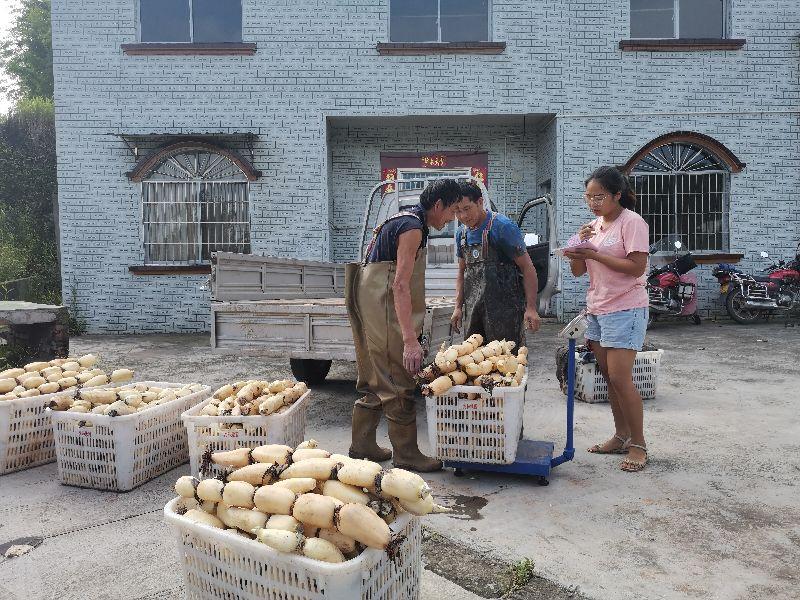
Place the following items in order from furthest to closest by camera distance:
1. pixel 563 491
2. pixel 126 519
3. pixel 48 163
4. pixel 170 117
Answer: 1. pixel 48 163
2. pixel 170 117
3. pixel 563 491
4. pixel 126 519

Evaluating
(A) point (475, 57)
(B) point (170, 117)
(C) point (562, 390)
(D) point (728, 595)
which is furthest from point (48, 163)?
(D) point (728, 595)

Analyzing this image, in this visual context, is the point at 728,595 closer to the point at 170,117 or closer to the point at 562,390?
the point at 562,390

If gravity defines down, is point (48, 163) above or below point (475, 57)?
below

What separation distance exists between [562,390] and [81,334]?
8525mm

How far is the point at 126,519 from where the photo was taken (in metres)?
3.18

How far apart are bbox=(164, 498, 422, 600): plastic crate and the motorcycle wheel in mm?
10316

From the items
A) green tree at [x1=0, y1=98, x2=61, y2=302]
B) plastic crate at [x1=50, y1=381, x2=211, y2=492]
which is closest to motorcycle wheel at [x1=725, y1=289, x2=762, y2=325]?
plastic crate at [x1=50, y1=381, x2=211, y2=492]

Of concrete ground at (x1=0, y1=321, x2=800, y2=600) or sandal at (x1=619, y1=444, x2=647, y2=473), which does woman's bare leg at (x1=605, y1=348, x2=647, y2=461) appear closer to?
sandal at (x1=619, y1=444, x2=647, y2=473)

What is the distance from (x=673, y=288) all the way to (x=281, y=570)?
9961 millimetres

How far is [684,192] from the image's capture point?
36.2 feet

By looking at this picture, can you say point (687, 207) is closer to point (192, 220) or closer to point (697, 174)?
point (697, 174)

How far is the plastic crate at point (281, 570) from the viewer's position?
1.72 metres

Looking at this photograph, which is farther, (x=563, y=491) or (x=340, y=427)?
(x=340, y=427)

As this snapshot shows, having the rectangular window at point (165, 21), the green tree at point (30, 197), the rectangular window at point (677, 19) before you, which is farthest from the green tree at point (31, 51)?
the rectangular window at point (677, 19)
